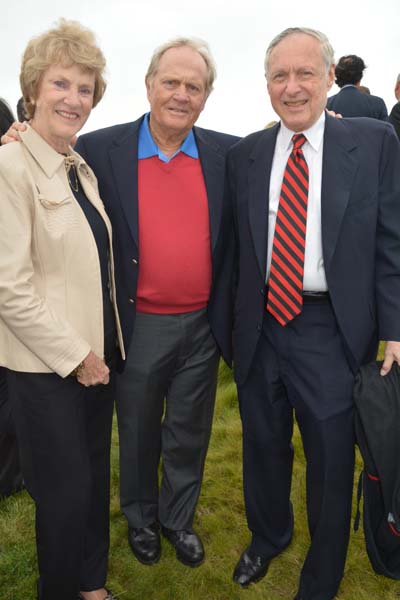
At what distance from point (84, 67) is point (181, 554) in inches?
97.3

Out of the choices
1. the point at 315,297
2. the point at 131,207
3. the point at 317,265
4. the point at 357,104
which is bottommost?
the point at 315,297

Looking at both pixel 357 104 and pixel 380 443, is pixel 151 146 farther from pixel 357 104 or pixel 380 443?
pixel 357 104

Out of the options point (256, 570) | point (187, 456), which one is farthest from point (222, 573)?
point (187, 456)

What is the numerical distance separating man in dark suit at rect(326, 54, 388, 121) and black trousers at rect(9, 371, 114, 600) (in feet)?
12.5

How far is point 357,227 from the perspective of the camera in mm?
2271

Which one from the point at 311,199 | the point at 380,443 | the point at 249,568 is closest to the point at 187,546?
the point at 249,568

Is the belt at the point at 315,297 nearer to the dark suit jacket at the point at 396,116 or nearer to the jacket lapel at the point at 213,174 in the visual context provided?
the jacket lapel at the point at 213,174

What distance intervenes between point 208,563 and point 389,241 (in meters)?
1.93

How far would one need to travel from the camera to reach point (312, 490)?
2502 millimetres

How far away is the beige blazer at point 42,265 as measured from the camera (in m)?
1.84

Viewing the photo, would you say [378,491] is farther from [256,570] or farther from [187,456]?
[187,456]

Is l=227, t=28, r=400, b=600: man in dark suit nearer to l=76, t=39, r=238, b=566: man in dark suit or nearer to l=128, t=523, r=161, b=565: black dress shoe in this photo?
l=76, t=39, r=238, b=566: man in dark suit

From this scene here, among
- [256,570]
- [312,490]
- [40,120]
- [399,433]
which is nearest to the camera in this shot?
[40,120]

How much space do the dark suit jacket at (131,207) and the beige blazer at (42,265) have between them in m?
0.48
